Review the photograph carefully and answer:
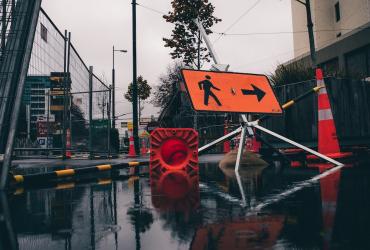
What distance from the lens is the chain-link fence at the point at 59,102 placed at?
8.97m

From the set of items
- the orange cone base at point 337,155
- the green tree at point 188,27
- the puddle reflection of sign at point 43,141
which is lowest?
the orange cone base at point 337,155

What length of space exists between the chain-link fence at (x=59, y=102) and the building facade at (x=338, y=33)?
511 inches

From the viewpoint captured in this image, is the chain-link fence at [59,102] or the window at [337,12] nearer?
the chain-link fence at [59,102]

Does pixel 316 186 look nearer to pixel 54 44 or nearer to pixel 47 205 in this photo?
pixel 47 205

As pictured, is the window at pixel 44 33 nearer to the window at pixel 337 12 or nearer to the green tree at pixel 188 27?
the green tree at pixel 188 27

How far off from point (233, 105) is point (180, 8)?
1991 centimetres

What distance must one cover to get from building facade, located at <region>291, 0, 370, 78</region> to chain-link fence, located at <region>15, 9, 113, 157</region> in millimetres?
12991

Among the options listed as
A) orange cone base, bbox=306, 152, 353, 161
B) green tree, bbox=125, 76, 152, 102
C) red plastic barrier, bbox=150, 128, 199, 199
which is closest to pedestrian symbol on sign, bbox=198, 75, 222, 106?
red plastic barrier, bbox=150, 128, 199, 199

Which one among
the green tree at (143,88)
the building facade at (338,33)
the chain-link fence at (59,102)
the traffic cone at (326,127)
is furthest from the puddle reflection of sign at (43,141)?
the green tree at (143,88)

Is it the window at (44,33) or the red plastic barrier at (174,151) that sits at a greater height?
the window at (44,33)

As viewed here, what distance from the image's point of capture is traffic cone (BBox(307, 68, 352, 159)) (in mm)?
8227

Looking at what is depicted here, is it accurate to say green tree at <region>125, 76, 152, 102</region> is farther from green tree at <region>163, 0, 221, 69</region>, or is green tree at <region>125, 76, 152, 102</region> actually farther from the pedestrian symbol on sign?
the pedestrian symbol on sign

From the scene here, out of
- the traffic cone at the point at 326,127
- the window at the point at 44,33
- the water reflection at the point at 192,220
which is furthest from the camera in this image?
the window at the point at 44,33

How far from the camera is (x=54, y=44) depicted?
9.83 m
